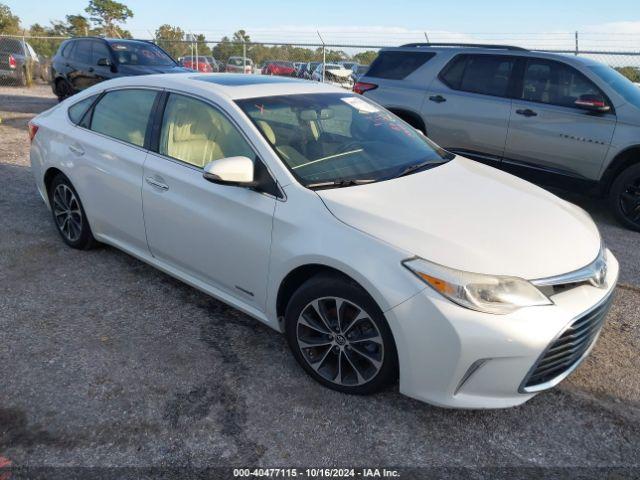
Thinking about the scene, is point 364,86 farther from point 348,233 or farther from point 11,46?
point 11,46

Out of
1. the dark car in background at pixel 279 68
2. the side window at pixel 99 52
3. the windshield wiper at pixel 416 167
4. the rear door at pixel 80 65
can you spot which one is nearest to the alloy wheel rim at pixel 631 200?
the windshield wiper at pixel 416 167

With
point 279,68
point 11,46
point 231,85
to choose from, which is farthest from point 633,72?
point 11,46

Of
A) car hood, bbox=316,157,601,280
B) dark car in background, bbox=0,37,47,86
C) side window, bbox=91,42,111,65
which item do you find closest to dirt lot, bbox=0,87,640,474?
car hood, bbox=316,157,601,280

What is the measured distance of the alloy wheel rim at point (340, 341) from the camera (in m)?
2.67

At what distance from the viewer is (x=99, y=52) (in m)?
11.5

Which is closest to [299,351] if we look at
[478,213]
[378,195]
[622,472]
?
[378,195]

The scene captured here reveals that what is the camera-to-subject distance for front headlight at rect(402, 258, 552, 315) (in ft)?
A: 7.79

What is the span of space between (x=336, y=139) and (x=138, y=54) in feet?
31.1

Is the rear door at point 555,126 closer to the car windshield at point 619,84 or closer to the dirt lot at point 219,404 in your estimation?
the car windshield at point 619,84

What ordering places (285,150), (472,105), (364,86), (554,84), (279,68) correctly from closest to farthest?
(285,150), (554,84), (472,105), (364,86), (279,68)

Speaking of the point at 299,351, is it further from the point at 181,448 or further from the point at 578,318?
the point at 578,318

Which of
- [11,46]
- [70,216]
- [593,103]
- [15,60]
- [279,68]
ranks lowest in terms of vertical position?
[15,60]

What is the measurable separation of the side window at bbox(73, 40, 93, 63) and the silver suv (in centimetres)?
746

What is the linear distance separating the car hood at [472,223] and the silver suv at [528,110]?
280 centimetres
